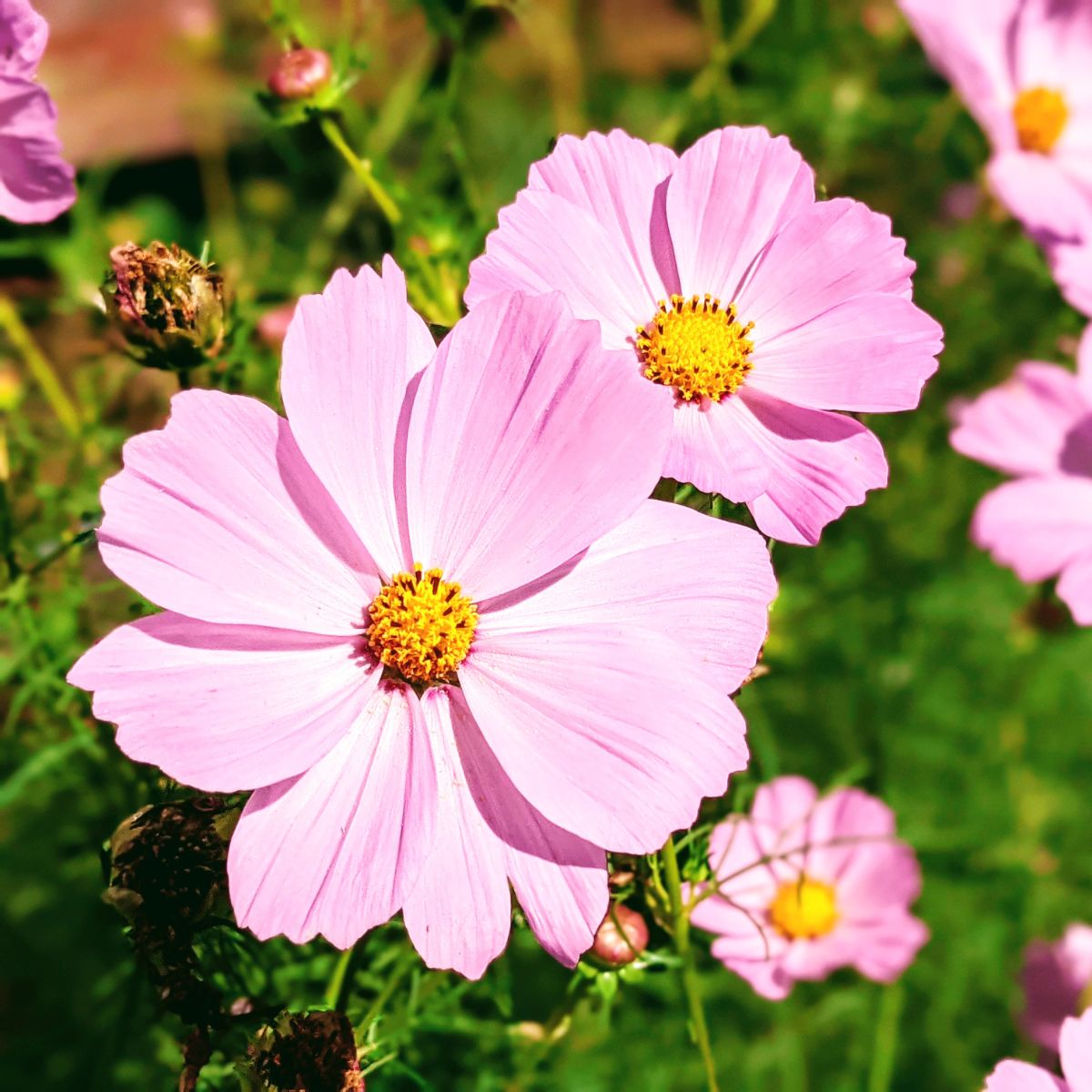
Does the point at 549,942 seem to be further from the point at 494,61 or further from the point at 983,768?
the point at 494,61

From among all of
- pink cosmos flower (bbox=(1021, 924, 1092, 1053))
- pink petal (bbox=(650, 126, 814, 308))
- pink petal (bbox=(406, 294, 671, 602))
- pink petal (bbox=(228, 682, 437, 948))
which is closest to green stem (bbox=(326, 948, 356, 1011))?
pink petal (bbox=(228, 682, 437, 948))

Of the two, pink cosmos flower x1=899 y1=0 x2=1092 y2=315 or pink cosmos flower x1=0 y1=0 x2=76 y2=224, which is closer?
pink cosmos flower x1=0 y1=0 x2=76 y2=224

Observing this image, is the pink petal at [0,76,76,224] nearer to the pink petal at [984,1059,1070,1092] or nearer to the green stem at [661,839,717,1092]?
the green stem at [661,839,717,1092]

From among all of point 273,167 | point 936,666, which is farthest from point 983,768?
point 273,167

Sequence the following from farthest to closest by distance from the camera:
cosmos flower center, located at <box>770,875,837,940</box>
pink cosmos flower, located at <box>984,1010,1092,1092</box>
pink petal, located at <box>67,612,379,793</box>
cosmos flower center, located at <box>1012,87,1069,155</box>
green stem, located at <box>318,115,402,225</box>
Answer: cosmos flower center, located at <box>1012,87,1069,155</box>, cosmos flower center, located at <box>770,875,837,940</box>, green stem, located at <box>318,115,402,225</box>, pink cosmos flower, located at <box>984,1010,1092,1092</box>, pink petal, located at <box>67,612,379,793</box>

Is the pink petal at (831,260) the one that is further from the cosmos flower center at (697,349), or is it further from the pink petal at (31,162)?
the pink petal at (31,162)

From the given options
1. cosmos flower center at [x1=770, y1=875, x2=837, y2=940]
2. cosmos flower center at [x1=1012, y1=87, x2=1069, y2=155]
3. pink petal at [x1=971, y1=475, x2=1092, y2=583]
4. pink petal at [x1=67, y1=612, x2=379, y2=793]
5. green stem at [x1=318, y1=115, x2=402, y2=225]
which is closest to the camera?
pink petal at [x1=67, y1=612, x2=379, y2=793]
